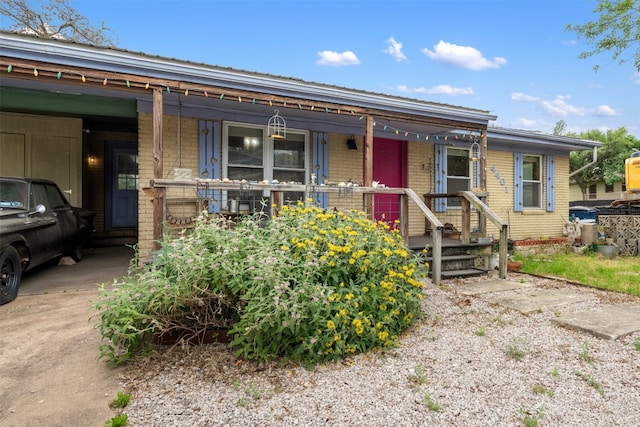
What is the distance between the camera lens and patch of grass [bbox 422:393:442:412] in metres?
2.11

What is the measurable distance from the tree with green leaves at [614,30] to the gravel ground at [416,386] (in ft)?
31.8

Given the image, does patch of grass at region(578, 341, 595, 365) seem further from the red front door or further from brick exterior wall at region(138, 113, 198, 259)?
brick exterior wall at region(138, 113, 198, 259)

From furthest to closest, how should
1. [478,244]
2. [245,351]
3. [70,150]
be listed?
[70,150]
[478,244]
[245,351]

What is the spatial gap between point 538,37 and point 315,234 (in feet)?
37.3

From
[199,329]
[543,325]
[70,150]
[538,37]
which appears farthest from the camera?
[538,37]

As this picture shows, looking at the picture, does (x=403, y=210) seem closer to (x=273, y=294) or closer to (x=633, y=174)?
(x=273, y=294)

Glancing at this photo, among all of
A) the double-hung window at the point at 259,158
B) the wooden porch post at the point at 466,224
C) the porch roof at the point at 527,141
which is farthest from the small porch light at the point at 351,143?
the porch roof at the point at 527,141

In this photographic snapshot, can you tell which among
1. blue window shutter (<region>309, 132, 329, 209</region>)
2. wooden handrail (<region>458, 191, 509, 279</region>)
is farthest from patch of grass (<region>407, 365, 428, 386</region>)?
blue window shutter (<region>309, 132, 329, 209</region>)

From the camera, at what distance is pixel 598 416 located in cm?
207

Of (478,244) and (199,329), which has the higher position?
(478,244)

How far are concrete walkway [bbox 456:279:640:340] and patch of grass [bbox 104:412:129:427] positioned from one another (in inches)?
151

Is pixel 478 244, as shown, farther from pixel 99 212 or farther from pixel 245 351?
pixel 99 212

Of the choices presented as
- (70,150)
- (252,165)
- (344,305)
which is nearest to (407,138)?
(252,165)

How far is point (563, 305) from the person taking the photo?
4293mm
